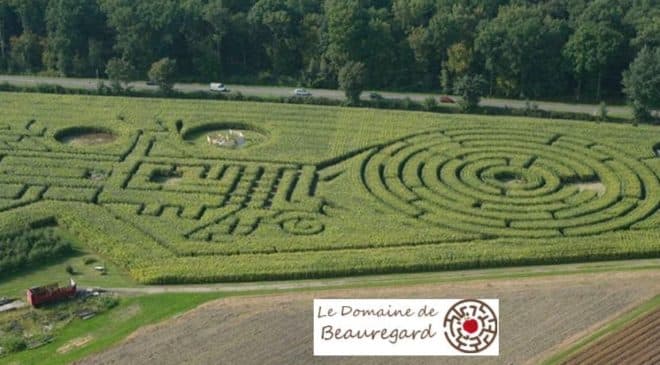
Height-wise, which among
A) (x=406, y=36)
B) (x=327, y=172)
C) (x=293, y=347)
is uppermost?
(x=406, y=36)

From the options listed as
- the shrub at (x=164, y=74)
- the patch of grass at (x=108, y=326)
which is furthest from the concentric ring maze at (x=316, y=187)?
the shrub at (x=164, y=74)

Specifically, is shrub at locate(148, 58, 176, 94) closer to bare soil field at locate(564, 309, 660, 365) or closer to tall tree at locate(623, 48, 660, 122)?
tall tree at locate(623, 48, 660, 122)

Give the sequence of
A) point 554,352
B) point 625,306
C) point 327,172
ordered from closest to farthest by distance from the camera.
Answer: point 554,352, point 625,306, point 327,172

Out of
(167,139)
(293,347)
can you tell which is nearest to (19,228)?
(167,139)

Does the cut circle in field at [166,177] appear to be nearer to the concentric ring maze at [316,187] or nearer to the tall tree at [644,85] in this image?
the concentric ring maze at [316,187]

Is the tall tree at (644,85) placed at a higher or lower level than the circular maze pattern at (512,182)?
higher

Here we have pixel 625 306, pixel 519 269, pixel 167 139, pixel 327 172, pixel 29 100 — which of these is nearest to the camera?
pixel 625 306

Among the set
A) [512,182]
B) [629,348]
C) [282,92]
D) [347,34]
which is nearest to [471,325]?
[629,348]

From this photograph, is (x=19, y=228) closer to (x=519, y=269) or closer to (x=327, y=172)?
(x=327, y=172)
